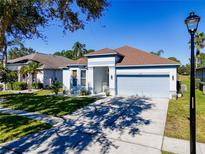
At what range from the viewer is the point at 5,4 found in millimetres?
5770

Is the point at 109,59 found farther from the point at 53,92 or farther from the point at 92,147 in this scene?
the point at 92,147

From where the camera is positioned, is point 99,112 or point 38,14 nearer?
point 38,14

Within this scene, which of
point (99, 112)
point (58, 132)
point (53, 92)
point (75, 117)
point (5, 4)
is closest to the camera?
point (5, 4)

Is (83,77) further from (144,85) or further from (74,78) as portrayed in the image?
(144,85)

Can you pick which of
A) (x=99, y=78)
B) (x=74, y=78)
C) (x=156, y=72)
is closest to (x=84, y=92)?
(x=74, y=78)

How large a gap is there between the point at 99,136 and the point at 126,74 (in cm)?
1145

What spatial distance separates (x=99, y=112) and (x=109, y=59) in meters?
8.31

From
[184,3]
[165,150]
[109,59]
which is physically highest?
[184,3]

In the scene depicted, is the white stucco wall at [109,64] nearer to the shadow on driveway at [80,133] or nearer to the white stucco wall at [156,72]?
the white stucco wall at [156,72]

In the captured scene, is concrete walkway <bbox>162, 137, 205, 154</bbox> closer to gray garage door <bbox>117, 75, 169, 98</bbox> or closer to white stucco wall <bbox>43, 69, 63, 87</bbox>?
gray garage door <bbox>117, 75, 169, 98</bbox>

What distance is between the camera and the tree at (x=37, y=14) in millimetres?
6075

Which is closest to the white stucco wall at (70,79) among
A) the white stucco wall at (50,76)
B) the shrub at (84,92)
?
the shrub at (84,92)

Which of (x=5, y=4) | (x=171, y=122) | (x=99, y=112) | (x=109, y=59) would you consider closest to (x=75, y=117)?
(x=99, y=112)

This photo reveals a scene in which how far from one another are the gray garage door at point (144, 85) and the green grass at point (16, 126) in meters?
11.1
